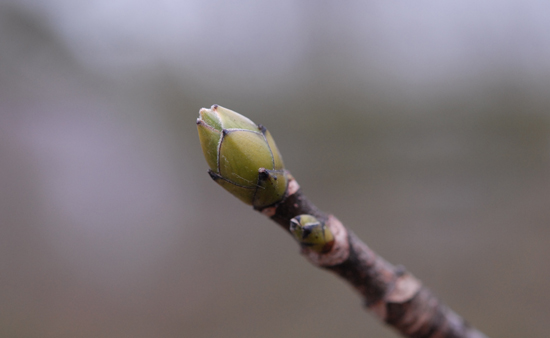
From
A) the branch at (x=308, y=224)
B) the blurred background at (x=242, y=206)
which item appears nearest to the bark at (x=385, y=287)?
the branch at (x=308, y=224)

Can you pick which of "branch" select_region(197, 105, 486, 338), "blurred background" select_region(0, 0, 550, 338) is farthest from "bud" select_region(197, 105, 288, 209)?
"blurred background" select_region(0, 0, 550, 338)

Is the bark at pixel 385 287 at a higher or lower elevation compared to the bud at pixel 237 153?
higher

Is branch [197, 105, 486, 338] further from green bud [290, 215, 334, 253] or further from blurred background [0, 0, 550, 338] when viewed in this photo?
blurred background [0, 0, 550, 338]

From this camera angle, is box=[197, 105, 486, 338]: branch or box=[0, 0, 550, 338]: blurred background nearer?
box=[197, 105, 486, 338]: branch

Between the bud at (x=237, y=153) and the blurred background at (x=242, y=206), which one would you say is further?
the blurred background at (x=242, y=206)

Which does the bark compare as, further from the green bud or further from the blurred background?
the blurred background

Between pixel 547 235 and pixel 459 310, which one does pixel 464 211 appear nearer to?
pixel 547 235

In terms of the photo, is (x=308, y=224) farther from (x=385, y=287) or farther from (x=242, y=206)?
(x=242, y=206)

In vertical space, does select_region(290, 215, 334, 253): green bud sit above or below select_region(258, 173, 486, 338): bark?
below

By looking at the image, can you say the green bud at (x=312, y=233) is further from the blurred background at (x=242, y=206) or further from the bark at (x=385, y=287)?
the blurred background at (x=242, y=206)
